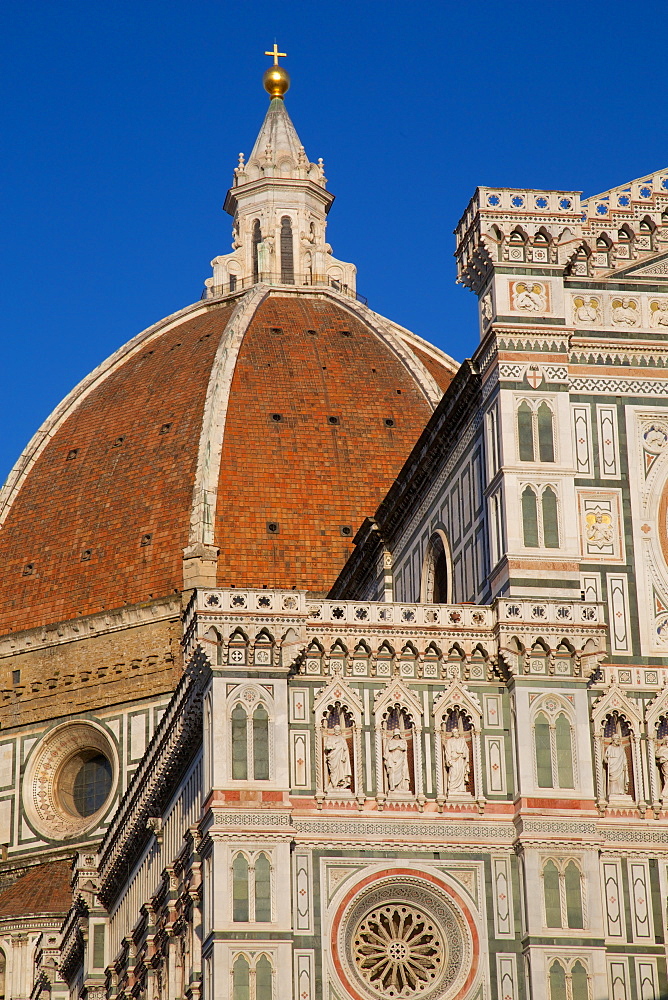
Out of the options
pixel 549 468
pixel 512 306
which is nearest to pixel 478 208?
pixel 512 306

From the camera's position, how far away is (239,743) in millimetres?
27828

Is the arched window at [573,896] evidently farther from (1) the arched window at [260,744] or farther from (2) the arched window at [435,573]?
(2) the arched window at [435,573]

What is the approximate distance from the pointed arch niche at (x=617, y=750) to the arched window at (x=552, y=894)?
4.21ft

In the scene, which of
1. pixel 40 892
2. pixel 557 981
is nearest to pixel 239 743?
pixel 557 981

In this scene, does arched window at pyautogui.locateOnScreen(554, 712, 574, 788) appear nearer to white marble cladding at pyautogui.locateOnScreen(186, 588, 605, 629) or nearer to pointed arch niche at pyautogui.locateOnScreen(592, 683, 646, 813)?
pointed arch niche at pyautogui.locateOnScreen(592, 683, 646, 813)

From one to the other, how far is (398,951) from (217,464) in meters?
33.7

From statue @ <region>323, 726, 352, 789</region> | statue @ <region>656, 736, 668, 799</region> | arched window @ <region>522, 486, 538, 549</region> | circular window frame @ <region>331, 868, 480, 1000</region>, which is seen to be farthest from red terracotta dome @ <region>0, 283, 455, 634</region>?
circular window frame @ <region>331, 868, 480, 1000</region>

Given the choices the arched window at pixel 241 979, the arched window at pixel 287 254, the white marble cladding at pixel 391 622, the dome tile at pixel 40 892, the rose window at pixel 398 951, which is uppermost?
the arched window at pixel 287 254

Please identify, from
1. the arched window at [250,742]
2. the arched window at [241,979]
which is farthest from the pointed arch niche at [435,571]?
the arched window at [241,979]

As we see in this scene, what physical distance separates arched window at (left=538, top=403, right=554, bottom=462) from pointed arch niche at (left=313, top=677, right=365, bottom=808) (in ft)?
14.9

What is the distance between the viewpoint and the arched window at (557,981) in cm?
2721

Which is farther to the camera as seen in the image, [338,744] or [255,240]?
[255,240]

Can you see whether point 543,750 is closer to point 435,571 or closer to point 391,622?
point 391,622

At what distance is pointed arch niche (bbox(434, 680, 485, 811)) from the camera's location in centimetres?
2845
